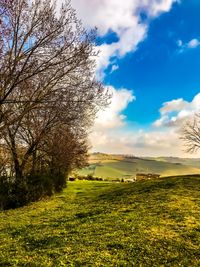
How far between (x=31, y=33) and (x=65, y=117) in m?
5.94

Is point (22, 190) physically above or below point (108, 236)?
above

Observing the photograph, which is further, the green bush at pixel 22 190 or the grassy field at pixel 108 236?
the green bush at pixel 22 190

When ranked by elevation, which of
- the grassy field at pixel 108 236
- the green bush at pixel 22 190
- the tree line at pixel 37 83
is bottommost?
the grassy field at pixel 108 236

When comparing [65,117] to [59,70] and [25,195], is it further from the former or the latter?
[25,195]

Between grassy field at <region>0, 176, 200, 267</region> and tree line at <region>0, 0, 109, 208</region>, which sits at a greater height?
tree line at <region>0, 0, 109, 208</region>

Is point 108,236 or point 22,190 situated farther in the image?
point 22,190

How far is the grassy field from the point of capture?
1021 centimetres

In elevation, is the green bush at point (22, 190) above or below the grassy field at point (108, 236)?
above

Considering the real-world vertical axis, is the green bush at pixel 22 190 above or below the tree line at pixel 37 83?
below

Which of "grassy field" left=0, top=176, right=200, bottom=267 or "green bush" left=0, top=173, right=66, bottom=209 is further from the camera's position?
"green bush" left=0, top=173, right=66, bottom=209

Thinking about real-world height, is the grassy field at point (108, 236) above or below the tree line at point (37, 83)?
below

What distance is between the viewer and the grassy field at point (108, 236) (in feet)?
33.5

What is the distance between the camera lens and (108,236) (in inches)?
500

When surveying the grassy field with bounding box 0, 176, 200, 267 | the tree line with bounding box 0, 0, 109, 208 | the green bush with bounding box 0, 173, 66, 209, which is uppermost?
the tree line with bounding box 0, 0, 109, 208
